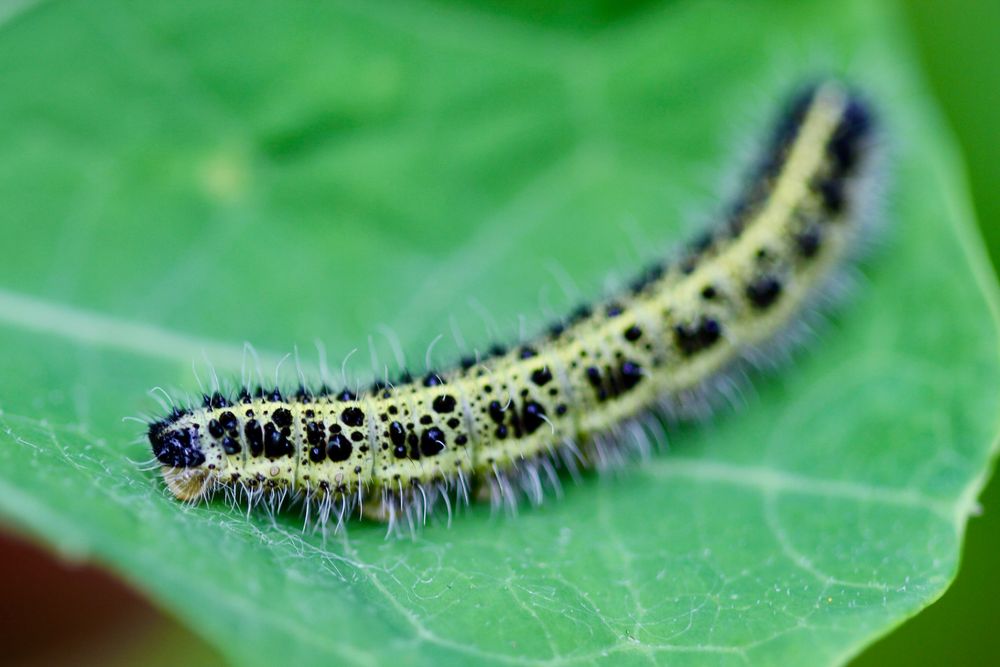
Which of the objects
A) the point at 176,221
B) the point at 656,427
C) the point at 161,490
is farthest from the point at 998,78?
the point at 161,490

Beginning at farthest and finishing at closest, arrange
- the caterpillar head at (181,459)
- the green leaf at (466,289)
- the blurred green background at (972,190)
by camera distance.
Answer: the blurred green background at (972,190) < the caterpillar head at (181,459) < the green leaf at (466,289)

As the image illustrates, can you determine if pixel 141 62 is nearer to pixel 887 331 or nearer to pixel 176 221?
pixel 176 221

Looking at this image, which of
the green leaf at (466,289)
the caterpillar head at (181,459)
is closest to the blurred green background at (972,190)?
the green leaf at (466,289)

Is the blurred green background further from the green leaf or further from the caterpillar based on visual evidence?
the caterpillar

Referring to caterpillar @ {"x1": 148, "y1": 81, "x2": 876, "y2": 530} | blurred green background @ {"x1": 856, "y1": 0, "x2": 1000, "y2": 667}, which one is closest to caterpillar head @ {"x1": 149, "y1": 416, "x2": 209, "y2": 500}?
caterpillar @ {"x1": 148, "y1": 81, "x2": 876, "y2": 530}

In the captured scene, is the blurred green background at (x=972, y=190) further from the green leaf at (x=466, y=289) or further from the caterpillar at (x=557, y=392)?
the caterpillar at (x=557, y=392)

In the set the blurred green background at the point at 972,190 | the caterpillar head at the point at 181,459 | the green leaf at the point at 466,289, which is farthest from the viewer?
the blurred green background at the point at 972,190
